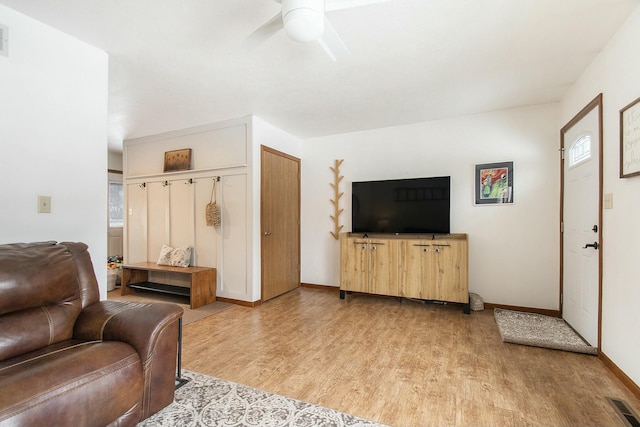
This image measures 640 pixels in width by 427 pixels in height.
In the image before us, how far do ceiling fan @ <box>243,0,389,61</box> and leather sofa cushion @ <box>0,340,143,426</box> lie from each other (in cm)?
183

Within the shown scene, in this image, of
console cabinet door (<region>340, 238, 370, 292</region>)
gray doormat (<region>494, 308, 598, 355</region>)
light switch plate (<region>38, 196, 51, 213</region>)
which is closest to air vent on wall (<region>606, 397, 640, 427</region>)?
gray doormat (<region>494, 308, 598, 355</region>)

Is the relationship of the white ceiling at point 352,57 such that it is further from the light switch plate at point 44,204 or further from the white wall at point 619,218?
the light switch plate at point 44,204

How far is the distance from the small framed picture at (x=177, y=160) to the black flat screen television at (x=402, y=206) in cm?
241

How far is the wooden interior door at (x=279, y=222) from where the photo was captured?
4.03 metres

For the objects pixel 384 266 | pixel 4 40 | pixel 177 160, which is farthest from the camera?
pixel 177 160

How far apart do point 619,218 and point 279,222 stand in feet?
11.6

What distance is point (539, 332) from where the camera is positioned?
2.81m

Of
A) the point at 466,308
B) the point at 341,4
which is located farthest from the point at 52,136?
the point at 466,308

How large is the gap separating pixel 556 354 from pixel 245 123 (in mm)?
4001

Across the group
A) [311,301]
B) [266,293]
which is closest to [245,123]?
[266,293]

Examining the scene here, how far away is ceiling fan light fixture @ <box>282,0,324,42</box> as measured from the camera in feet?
4.94

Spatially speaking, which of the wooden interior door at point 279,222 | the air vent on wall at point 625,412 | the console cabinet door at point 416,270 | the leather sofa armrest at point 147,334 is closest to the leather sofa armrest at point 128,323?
the leather sofa armrest at point 147,334

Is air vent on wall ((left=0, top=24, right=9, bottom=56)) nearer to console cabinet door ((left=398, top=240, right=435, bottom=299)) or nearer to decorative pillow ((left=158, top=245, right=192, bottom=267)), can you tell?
decorative pillow ((left=158, top=245, right=192, bottom=267))

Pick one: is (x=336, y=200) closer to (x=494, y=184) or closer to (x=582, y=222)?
(x=494, y=184)
